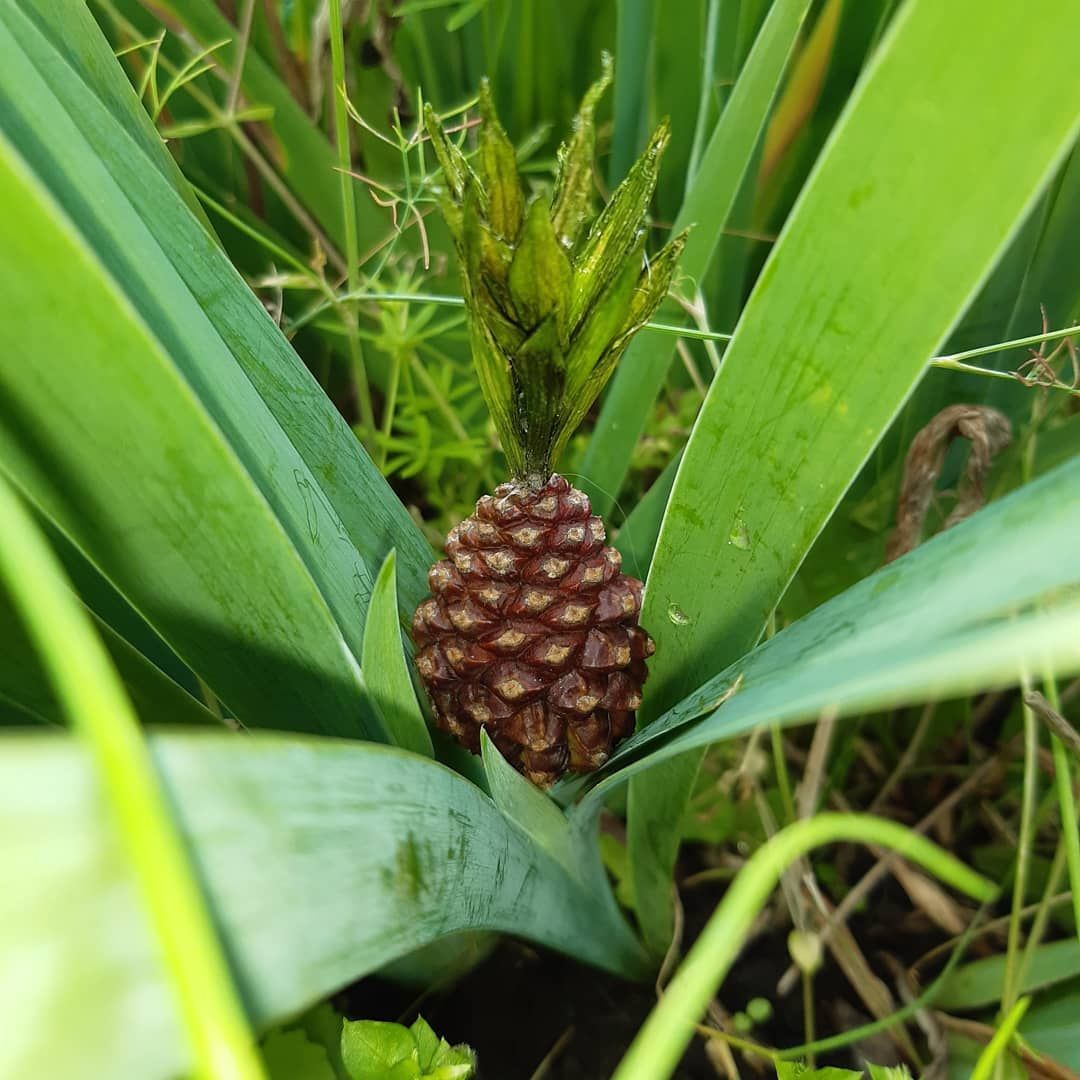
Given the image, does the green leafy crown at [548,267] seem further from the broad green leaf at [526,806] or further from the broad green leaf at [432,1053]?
the broad green leaf at [432,1053]

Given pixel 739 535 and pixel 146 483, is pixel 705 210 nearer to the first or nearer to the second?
pixel 739 535

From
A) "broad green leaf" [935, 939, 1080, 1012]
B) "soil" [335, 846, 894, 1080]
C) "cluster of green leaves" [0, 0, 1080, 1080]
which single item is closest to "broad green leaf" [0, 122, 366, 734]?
"cluster of green leaves" [0, 0, 1080, 1080]

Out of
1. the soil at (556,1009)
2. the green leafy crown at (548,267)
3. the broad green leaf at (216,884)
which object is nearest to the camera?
the broad green leaf at (216,884)

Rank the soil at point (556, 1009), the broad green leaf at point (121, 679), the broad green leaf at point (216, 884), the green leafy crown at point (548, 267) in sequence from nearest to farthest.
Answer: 1. the broad green leaf at point (216, 884)
2. the green leafy crown at point (548, 267)
3. the broad green leaf at point (121, 679)
4. the soil at point (556, 1009)

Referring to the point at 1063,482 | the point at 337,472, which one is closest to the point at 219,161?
the point at 337,472

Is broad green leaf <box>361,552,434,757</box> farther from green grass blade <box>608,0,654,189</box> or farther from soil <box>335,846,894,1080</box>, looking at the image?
green grass blade <box>608,0,654,189</box>

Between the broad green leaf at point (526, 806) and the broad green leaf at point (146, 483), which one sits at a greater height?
the broad green leaf at point (146, 483)

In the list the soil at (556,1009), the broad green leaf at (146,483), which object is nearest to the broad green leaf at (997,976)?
the soil at (556,1009)
